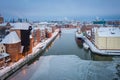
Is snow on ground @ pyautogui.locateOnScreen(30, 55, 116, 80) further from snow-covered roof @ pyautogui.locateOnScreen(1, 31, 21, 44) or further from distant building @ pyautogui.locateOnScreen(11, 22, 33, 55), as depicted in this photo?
distant building @ pyautogui.locateOnScreen(11, 22, 33, 55)

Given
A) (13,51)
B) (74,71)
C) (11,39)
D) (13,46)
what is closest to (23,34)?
(11,39)

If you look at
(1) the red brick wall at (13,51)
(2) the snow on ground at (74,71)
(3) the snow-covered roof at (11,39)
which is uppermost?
(3) the snow-covered roof at (11,39)

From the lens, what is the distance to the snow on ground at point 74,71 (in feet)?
47.5

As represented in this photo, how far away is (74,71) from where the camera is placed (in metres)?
16.2

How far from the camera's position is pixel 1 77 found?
46.7 ft

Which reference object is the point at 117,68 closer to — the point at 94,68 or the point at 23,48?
the point at 94,68

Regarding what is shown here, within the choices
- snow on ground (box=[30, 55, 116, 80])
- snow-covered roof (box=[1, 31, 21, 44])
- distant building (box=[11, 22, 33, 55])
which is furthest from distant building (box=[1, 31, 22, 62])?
snow on ground (box=[30, 55, 116, 80])

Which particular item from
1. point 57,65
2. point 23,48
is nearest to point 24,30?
point 23,48

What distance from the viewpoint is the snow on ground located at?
14477mm

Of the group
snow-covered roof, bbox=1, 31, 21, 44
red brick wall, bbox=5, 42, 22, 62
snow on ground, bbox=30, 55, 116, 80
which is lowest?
→ snow on ground, bbox=30, 55, 116, 80

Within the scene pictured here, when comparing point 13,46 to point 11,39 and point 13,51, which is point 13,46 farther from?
point 11,39

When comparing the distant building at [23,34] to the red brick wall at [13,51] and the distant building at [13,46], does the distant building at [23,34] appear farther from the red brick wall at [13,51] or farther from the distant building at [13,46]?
the red brick wall at [13,51]

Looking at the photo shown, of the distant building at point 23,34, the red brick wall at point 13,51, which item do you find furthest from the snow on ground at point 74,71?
the distant building at point 23,34

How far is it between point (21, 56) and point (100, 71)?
355 inches
